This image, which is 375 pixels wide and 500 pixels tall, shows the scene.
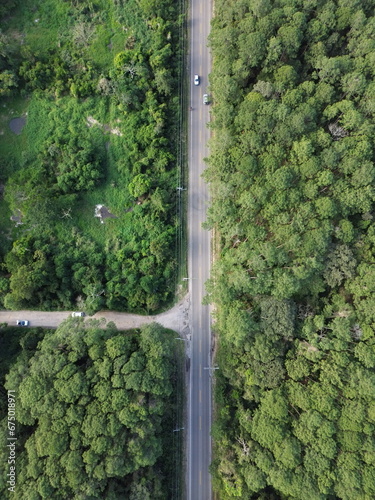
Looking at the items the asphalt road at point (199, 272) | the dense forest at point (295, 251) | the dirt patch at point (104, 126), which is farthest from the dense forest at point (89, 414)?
the dirt patch at point (104, 126)

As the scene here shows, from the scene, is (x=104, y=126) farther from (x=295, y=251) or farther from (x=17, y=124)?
(x=295, y=251)

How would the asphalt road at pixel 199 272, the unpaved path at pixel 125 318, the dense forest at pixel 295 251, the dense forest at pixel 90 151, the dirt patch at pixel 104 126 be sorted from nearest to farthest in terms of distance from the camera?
the dense forest at pixel 295 251
the asphalt road at pixel 199 272
the dense forest at pixel 90 151
the unpaved path at pixel 125 318
the dirt patch at pixel 104 126

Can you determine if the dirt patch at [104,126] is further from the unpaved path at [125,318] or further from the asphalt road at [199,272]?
the unpaved path at [125,318]

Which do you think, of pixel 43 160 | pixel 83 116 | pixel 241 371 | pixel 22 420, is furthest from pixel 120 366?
pixel 83 116

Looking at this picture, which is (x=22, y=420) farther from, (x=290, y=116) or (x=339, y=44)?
(x=339, y=44)

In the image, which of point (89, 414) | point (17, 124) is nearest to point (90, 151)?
point (17, 124)

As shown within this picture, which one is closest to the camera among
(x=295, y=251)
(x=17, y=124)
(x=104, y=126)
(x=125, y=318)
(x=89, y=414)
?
(x=89, y=414)

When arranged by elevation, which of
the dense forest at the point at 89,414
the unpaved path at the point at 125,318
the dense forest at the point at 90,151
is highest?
the dense forest at the point at 90,151
